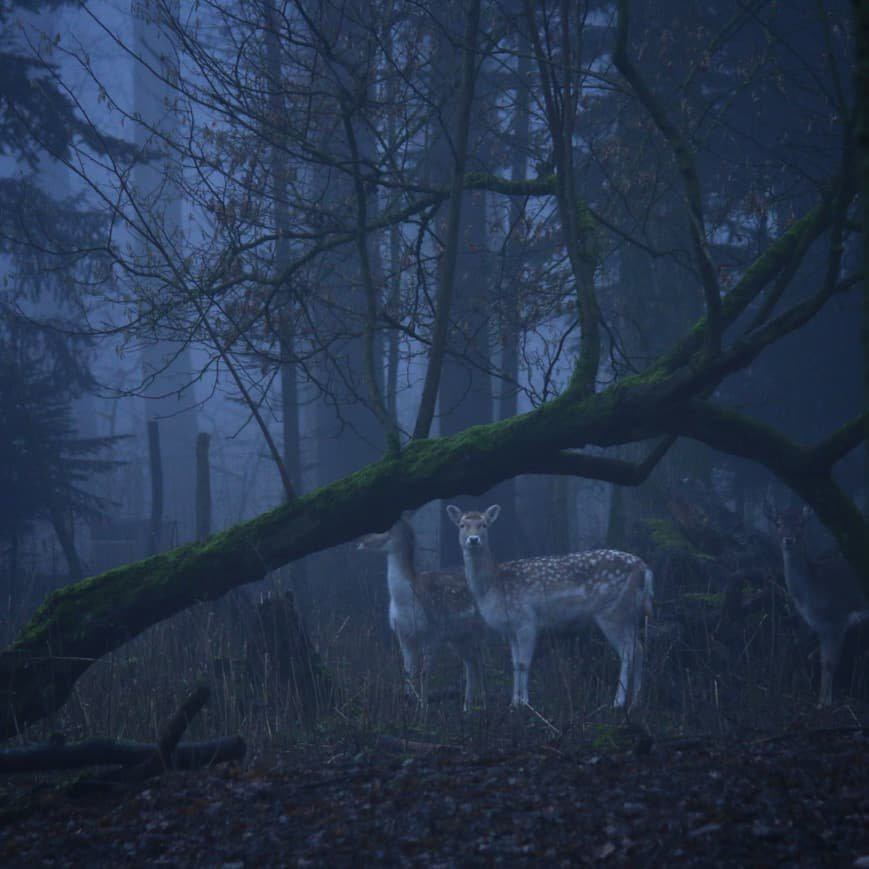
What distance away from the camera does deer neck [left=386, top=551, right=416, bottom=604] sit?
1088 cm

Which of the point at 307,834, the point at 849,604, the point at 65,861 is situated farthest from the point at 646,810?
the point at 849,604

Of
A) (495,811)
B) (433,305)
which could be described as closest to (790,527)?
(433,305)

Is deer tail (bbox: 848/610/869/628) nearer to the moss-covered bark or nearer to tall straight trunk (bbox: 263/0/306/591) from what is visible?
the moss-covered bark

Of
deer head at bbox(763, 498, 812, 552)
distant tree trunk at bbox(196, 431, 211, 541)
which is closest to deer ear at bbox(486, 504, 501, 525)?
deer head at bbox(763, 498, 812, 552)

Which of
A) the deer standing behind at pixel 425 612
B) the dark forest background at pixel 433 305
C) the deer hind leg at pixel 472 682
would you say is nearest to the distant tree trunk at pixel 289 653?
the dark forest background at pixel 433 305

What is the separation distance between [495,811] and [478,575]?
251 inches

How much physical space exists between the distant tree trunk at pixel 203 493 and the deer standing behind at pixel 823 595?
8.43 metres

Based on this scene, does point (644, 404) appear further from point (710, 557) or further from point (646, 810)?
point (710, 557)

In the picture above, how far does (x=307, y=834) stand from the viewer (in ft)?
13.4

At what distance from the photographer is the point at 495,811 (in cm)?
416

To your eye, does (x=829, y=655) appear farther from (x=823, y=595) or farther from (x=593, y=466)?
(x=593, y=466)

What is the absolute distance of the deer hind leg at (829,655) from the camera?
8.45 metres

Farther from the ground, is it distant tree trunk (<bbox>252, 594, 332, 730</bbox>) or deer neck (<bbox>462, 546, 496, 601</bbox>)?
deer neck (<bbox>462, 546, 496, 601</bbox>)

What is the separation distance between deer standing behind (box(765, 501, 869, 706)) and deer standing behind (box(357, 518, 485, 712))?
11.9ft
